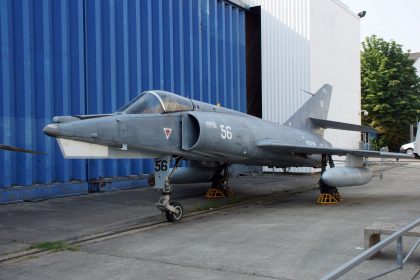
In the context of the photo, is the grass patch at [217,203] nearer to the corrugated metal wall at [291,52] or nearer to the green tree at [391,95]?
the corrugated metal wall at [291,52]

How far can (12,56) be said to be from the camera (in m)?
11.4

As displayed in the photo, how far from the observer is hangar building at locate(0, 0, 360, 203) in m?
11.6

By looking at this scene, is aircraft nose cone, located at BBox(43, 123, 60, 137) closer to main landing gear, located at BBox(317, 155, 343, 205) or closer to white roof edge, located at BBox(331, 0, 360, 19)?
main landing gear, located at BBox(317, 155, 343, 205)

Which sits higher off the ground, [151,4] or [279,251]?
[151,4]

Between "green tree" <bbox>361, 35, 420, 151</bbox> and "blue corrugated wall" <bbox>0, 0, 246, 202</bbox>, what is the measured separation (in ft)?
94.3

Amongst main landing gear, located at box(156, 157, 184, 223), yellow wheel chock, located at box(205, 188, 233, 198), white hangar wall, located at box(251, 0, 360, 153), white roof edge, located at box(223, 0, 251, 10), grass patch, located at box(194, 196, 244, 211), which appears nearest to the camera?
main landing gear, located at box(156, 157, 184, 223)

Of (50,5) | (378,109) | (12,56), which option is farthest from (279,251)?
(378,109)

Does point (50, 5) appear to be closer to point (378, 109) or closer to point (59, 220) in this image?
point (59, 220)

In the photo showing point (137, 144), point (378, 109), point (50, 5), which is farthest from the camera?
point (378, 109)

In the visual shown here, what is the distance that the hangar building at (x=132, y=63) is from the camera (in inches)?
456

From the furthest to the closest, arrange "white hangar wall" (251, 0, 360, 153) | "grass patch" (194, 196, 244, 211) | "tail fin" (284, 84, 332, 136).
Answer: "white hangar wall" (251, 0, 360, 153), "tail fin" (284, 84, 332, 136), "grass patch" (194, 196, 244, 211)

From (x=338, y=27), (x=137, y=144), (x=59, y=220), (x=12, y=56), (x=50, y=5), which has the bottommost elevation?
(x=59, y=220)

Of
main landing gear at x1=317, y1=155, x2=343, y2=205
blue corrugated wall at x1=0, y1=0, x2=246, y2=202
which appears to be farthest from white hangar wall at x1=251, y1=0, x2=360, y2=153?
main landing gear at x1=317, y1=155, x2=343, y2=205

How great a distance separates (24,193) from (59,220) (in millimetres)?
3017
